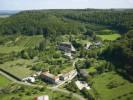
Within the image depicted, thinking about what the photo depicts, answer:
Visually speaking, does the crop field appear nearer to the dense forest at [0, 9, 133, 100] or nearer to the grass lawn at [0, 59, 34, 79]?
the dense forest at [0, 9, 133, 100]

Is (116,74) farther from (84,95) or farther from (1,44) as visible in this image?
(1,44)

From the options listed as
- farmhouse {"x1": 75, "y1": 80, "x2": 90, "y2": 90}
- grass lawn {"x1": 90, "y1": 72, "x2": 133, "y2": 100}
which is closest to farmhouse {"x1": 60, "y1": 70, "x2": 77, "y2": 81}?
farmhouse {"x1": 75, "y1": 80, "x2": 90, "y2": 90}

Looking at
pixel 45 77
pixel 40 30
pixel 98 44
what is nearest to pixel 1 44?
pixel 40 30

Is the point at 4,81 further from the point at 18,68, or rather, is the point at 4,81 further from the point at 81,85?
the point at 81,85

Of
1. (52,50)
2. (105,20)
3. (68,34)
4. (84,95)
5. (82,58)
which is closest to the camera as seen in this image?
(84,95)

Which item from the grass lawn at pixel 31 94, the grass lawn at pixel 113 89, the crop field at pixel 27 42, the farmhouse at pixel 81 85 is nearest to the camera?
the grass lawn at pixel 113 89

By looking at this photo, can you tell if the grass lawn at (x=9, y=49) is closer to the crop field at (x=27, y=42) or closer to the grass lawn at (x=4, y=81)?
the crop field at (x=27, y=42)

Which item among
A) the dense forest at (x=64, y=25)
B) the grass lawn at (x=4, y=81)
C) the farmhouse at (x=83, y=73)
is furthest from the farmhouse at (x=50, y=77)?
the dense forest at (x=64, y=25)
